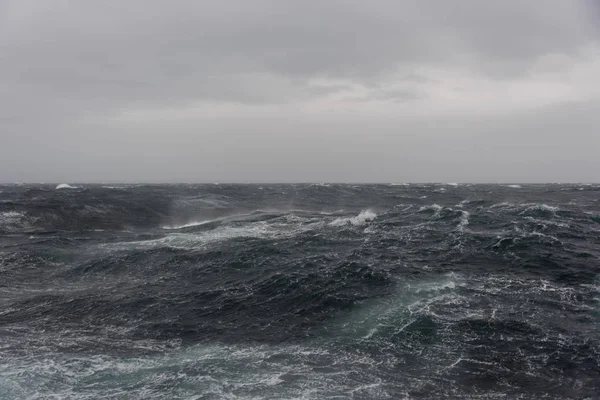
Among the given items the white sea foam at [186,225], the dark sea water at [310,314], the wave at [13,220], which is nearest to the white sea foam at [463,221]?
the dark sea water at [310,314]

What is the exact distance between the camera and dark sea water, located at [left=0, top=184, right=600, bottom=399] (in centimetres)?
1296

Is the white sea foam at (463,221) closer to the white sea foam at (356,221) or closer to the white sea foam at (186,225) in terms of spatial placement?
the white sea foam at (356,221)

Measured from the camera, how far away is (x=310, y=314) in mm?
18672

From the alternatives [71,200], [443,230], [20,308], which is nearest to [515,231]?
[443,230]

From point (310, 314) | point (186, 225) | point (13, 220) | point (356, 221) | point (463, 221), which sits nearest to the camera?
point (310, 314)

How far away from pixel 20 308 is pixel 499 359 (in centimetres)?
2164

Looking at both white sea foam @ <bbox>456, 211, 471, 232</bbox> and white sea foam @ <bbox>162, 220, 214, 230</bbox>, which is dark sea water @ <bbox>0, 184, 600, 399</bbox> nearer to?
white sea foam @ <bbox>456, 211, 471, 232</bbox>

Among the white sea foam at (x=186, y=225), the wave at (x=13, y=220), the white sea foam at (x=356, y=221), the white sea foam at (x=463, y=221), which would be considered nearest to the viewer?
the white sea foam at (x=463, y=221)

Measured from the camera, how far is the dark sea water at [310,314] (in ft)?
42.5

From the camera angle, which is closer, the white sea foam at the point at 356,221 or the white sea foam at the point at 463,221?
the white sea foam at the point at 463,221

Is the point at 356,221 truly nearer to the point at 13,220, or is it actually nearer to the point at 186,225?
the point at 186,225

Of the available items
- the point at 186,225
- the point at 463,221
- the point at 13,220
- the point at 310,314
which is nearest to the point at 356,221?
the point at 463,221

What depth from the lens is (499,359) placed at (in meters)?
14.1

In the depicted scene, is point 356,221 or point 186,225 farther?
point 186,225
